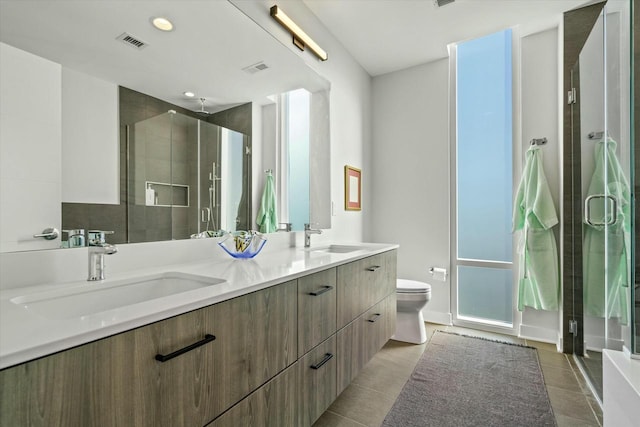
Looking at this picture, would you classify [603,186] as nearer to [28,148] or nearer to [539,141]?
[539,141]

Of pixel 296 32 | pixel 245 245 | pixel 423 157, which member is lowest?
pixel 245 245

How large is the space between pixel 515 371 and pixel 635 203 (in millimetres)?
1376

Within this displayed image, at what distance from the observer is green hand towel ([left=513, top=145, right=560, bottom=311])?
7.72ft

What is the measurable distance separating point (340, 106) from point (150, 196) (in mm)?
1860

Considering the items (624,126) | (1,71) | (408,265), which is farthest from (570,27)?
(1,71)

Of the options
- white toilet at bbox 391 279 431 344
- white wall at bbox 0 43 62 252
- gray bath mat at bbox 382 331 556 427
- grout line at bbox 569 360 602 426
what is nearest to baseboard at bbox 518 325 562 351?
gray bath mat at bbox 382 331 556 427

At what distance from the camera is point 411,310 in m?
2.45

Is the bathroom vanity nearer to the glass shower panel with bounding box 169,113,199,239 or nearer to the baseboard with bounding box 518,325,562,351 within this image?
the glass shower panel with bounding box 169,113,199,239

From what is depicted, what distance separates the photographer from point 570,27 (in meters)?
2.28

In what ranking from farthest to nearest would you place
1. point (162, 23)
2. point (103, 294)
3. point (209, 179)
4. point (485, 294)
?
point (485, 294)
point (209, 179)
point (162, 23)
point (103, 294)

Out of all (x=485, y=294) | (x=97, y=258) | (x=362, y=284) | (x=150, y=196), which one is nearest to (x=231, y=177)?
(x=150, y=196)

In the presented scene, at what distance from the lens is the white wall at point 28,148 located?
86cm

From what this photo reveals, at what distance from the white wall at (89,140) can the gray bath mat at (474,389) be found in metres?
1.66

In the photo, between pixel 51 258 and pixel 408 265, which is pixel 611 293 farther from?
pixel 51 258
